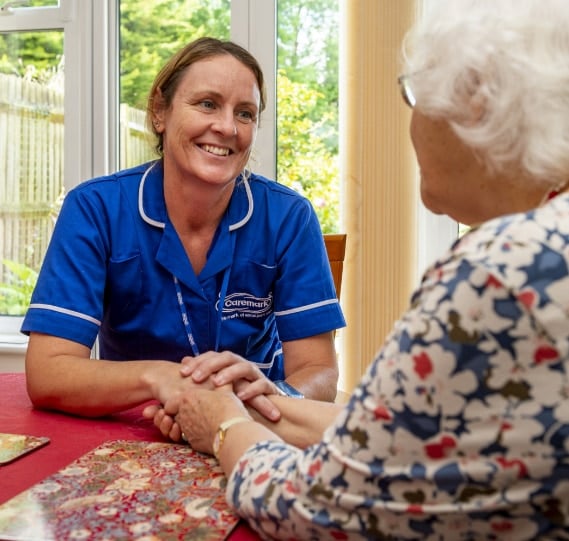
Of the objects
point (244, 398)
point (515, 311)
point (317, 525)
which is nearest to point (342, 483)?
point (317, 525)

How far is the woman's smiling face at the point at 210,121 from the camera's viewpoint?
185cm

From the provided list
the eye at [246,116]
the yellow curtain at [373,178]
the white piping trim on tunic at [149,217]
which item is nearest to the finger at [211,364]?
the white piping trim on tunic at [149,217]

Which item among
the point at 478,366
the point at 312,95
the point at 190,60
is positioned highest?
the point at 312,95

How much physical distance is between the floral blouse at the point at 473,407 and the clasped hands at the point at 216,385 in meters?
0.55

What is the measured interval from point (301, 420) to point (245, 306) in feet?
1.90

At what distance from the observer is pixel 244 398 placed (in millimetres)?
1321

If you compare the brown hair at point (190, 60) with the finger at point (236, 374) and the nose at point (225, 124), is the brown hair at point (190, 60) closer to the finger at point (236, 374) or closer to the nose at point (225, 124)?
the nose at point (225, 124)

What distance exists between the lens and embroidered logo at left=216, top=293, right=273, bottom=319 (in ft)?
5.92

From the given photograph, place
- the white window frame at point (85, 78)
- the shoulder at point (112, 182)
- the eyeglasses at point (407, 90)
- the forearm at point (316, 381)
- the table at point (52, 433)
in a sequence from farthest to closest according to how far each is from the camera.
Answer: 1. the white window frame at point (85, 78)
2. the shoulder at point (112, 182)
3. the forearm at point (316, 381)
4. the table at point (52, 433)
5. the eyeglasses at point (407, 90)

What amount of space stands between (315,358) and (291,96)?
5.99ft

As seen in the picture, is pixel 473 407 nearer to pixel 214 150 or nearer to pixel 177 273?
pixel 177 273

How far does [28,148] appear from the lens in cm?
360

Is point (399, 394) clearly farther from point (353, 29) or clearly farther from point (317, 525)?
point (353, 29)

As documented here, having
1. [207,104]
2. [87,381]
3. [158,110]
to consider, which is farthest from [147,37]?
[87,381]
